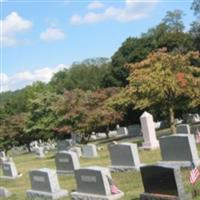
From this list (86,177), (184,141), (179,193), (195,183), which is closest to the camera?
(179,193)

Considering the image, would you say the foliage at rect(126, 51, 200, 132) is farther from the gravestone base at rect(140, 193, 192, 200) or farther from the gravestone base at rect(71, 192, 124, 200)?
the gravestone base at rect(140, 193, 192, 200)

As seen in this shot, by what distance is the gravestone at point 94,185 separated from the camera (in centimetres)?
1362

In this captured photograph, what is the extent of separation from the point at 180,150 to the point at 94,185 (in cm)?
349

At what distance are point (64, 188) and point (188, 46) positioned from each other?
41.2m

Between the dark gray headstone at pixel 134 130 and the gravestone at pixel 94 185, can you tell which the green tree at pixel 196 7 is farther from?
the gravestone at pixel 94 185

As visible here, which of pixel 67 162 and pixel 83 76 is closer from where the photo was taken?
pixel 67 162

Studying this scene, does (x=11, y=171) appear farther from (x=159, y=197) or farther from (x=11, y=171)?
(x=159, y=197)

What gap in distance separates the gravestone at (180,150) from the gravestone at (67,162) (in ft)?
14.8

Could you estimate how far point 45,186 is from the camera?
16.3 m

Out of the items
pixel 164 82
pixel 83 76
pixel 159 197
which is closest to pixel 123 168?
pixel 159 197

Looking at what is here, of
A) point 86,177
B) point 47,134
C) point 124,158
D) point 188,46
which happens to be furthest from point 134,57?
point 86,177

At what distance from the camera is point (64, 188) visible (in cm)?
1722

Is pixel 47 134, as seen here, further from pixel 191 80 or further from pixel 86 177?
pixel 86 177

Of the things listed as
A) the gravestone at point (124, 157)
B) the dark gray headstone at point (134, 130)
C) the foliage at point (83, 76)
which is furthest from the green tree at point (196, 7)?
the gravestone at point (124, 157)
